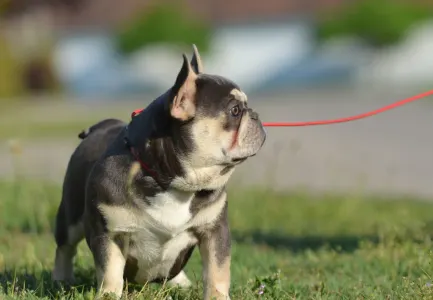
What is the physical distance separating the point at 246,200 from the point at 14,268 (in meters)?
4.03

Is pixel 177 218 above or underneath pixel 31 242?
above

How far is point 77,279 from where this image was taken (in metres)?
5.05

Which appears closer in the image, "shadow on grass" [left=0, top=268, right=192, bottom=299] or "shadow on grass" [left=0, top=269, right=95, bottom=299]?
"shadow on grass" [left=0, top=268, right=192, bottom=299]

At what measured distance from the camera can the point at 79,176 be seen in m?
4.74

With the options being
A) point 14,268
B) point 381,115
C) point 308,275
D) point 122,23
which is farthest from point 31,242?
point 122,23

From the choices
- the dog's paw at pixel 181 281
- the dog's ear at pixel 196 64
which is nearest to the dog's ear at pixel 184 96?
the dog's ear at pixel 196 64

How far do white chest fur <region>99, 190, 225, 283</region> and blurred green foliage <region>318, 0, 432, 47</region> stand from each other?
33.6 meters

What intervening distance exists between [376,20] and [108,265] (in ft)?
111

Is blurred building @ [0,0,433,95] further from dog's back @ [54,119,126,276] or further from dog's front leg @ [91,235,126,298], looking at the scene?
dog's front leg @ [91,235,126,298]

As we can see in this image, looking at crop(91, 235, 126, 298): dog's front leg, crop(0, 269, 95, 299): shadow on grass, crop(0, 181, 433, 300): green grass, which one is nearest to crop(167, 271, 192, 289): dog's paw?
crop(0, 181, 433, 300): green grass

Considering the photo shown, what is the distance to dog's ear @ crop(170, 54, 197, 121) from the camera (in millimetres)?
3930

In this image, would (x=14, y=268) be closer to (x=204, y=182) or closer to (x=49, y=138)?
(x=204, y=182)

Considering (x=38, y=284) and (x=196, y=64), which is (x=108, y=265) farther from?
(x=196, y=64)

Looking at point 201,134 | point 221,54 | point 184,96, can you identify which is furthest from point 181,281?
point 221,54
